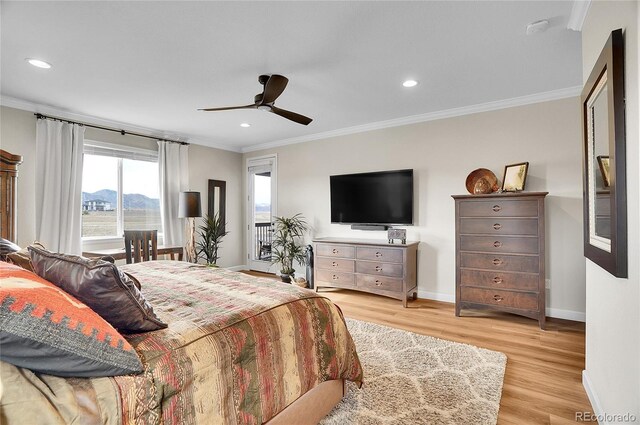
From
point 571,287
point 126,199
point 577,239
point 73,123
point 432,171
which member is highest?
point 73,123

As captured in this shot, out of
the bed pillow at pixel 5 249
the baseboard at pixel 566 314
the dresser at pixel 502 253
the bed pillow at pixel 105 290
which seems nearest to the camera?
the bed pillow at pixel 105 290

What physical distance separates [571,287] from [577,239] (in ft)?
1.72

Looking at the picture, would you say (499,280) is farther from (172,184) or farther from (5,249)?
(172,184)

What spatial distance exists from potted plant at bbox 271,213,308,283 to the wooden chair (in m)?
1.94

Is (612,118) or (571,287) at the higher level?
(612,118)

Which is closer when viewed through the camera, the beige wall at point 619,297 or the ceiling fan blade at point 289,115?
Result: the beige wall at point 619,297

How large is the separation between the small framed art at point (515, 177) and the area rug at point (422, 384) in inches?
72.7

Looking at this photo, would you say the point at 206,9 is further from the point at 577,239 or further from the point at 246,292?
the point at 577,239

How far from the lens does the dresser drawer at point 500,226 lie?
3270mm

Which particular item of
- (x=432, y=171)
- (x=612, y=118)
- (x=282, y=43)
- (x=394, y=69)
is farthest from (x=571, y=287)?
(x=282, y=43)

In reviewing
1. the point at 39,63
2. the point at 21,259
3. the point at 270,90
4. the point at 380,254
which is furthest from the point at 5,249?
the point at 380,254

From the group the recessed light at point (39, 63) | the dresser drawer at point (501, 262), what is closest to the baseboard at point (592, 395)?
the dresser drawer at point (501, 262)

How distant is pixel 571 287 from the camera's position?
11.3 feet

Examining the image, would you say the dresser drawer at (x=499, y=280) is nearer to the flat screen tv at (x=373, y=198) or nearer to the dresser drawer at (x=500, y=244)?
the dresser drawer at (x=500, y=244)
